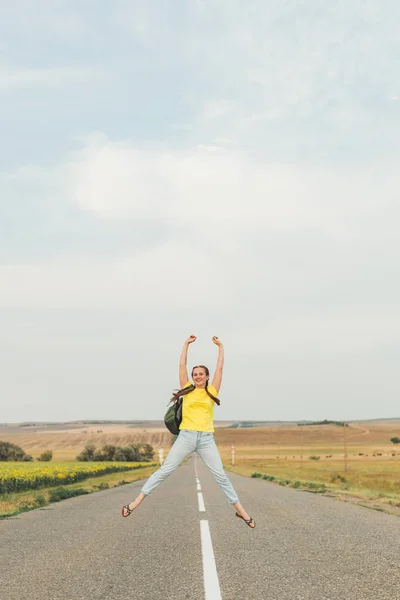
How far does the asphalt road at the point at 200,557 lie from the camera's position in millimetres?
5605

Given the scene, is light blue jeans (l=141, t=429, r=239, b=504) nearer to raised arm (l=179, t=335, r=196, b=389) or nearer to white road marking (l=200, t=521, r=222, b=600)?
raised arm (l=179, t=335, r=196, b=389)

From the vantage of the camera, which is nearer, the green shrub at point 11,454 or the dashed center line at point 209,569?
the dashed center line at point 209,569

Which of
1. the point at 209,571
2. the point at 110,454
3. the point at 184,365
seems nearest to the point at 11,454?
the point at 110,454

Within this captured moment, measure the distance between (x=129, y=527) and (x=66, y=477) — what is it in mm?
25398

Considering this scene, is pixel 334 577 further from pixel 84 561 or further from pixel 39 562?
pixel 39 562

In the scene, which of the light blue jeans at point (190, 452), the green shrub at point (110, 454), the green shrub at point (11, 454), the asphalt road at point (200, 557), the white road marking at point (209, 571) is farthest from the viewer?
the green shrub at point (110, 454)

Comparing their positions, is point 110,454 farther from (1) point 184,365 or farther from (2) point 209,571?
(2) point 209,571

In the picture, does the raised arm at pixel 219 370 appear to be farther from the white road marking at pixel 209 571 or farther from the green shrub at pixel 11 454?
the green shrub at pixel 11 454

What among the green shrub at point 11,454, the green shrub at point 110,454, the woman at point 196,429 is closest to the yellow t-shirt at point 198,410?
the woman at point 196,429

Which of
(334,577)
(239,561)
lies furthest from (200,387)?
(334,577)

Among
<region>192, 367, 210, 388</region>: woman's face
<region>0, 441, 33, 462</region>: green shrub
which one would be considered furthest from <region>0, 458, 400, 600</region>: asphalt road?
<region>0, 441, 33, 462</region>: green shrub

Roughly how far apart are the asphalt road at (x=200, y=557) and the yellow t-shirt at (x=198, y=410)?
1.64m

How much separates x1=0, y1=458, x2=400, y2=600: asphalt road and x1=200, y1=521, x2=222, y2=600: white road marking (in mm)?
10

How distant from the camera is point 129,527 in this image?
34.7 feet
